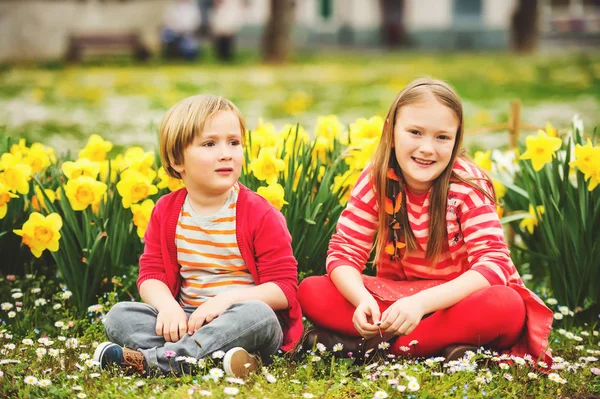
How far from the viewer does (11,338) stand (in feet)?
9.20

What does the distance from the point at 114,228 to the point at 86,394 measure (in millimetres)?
834

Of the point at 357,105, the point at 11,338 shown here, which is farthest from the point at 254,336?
the point at 357,105

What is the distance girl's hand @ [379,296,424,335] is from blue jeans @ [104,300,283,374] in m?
0.35

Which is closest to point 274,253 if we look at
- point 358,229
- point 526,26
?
point 358,229

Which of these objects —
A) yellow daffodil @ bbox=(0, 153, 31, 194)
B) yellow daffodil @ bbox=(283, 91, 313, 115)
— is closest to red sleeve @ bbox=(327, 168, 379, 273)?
yellow daffodil @ bbox=(0, 153, 31, 194)

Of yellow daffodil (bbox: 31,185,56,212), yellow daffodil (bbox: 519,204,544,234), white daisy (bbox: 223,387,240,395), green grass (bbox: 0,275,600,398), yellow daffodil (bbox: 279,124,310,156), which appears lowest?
green grass (bbox: 0,275,600,398)

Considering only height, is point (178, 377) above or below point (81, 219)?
below

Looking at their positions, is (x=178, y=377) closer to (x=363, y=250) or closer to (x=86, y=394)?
(x=86, y=394)

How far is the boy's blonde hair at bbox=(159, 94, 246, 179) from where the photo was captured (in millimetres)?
2537

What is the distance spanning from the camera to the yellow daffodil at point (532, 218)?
3152mm

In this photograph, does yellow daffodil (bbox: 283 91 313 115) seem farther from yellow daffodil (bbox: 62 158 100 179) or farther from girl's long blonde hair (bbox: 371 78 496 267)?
girl's long blonde hair (bbox: 371 78 496 267)

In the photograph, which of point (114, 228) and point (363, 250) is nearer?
point (363, 250)

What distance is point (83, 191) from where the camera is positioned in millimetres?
2949

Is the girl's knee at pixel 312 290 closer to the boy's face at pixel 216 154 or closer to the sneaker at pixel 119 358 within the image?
the boy's face at pixel 216 154
